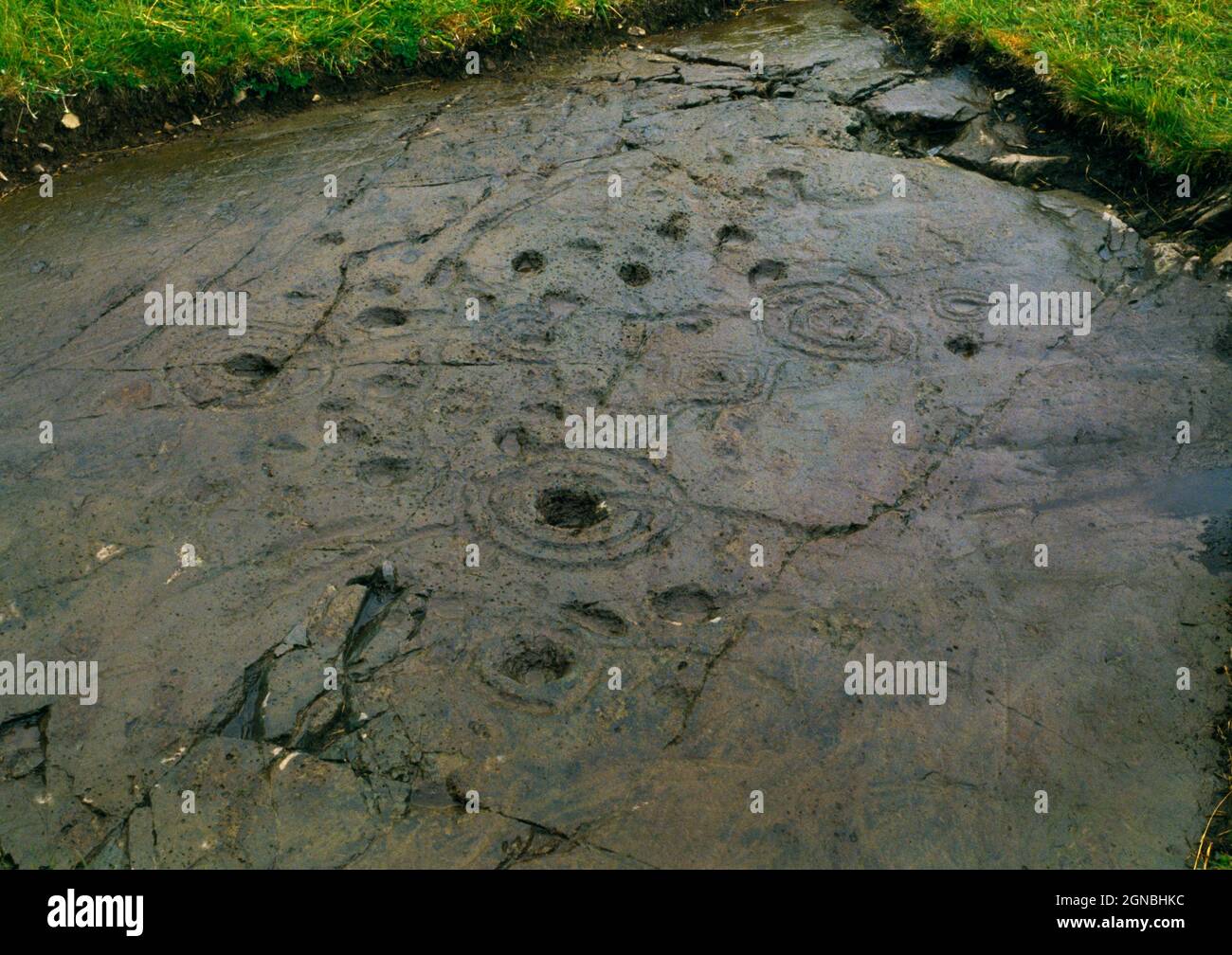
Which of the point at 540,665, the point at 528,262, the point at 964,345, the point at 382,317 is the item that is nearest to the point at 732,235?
the point at 528,262

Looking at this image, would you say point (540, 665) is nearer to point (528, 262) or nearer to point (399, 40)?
point (528, 262)

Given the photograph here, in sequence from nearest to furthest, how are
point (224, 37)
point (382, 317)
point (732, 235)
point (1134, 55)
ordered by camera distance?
point (382, 317) < point (732, 235) < point (1134, 55) < point (224, 37)

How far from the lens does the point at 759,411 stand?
3.92m

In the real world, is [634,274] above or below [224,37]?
below

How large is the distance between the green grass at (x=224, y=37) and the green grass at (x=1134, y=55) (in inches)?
90.8

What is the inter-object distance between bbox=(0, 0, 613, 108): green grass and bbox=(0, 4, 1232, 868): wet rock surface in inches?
23.7

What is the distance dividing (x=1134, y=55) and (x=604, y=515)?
3.78 metres

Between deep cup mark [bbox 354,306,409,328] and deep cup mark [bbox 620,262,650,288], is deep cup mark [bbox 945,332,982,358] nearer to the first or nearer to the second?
deep cup mark [bbox 620,262,650,288]

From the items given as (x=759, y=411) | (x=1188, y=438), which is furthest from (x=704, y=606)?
(x=1188, y=438)

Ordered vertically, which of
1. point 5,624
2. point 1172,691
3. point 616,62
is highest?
point 616,62

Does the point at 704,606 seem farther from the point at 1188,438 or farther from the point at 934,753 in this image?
the point at 1188,438

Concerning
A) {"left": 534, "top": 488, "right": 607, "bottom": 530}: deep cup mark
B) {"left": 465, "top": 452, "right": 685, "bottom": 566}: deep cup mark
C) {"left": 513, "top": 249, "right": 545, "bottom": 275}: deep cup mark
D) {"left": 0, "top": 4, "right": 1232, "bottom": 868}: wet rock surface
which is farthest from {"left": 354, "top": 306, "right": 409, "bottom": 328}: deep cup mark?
{"left": 534, "top": 488, "right": 607, "bottom": 530}: deep cup mark

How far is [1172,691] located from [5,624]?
317cm

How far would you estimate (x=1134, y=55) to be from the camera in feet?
18.1
